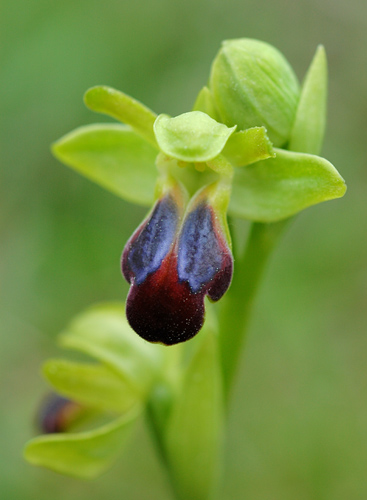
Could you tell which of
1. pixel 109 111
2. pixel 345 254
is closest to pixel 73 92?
pixel 345 254

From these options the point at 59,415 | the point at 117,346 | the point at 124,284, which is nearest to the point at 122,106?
the point at 117,346

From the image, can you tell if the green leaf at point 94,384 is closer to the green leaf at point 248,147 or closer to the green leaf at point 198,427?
the green leaf at point 198,427

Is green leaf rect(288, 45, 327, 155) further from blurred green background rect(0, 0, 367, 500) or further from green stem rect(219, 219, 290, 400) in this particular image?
blurred green background rect(0, 0, 367, 500)

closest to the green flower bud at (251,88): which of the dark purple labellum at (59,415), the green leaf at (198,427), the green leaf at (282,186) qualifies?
the green leaf at (282,186)

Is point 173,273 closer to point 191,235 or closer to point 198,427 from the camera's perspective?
point 191,235

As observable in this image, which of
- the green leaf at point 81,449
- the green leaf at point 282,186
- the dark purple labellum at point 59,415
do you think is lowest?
the dark purple labellum at point 59,415

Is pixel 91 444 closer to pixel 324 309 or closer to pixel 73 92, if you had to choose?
pixel 324 309

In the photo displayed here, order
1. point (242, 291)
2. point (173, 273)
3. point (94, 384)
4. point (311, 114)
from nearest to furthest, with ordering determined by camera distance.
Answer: point (173, 273)
point (311, 114)
point (242, 291)
point (94, 384)
